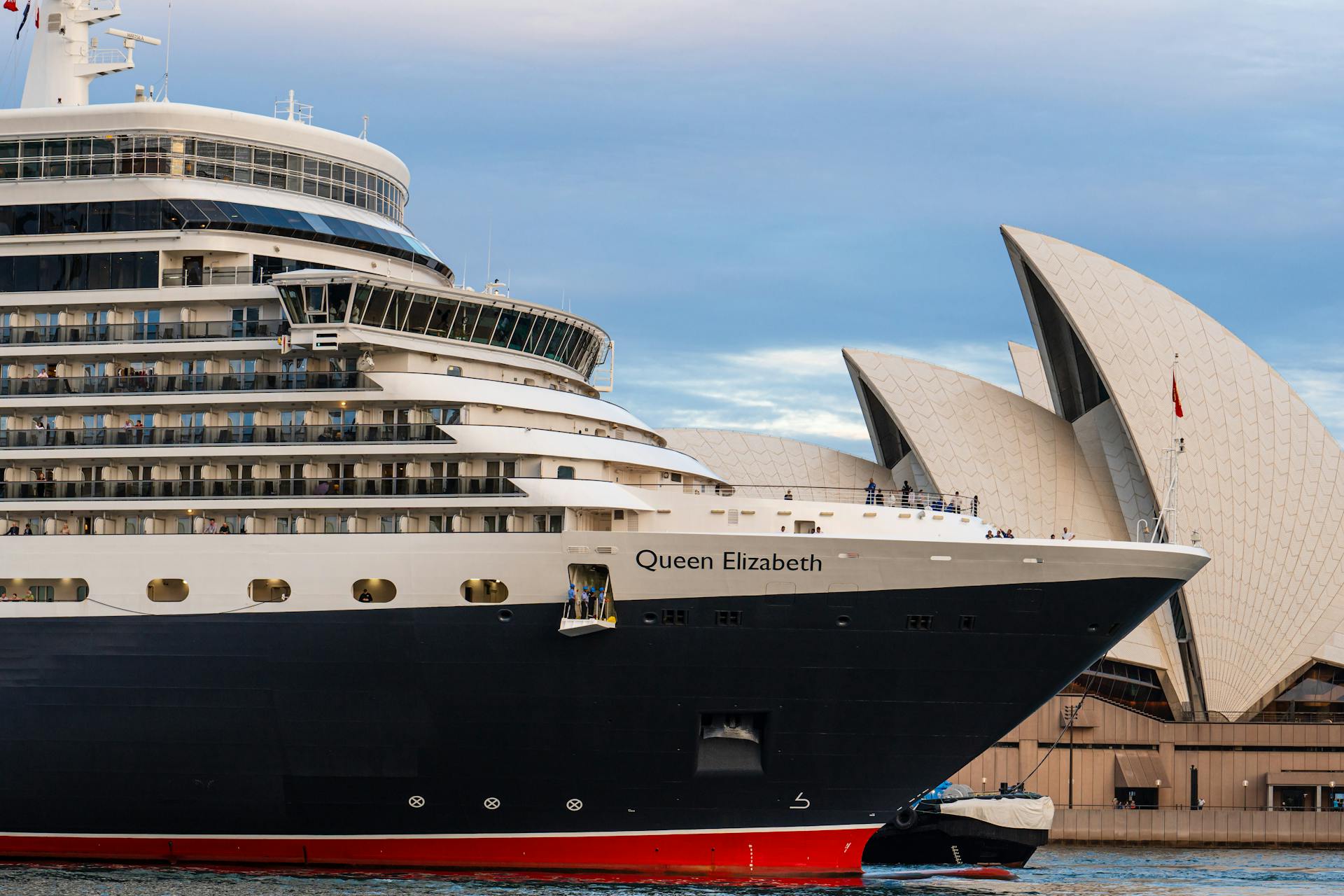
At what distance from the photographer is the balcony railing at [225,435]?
28.7 meters

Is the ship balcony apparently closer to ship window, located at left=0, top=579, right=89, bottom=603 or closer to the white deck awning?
ship window, located at left=0, top=579, right=89, bottom=603

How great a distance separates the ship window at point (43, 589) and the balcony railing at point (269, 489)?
58.1 inches

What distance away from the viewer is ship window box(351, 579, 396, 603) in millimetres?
27922

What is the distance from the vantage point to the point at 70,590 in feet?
96.0

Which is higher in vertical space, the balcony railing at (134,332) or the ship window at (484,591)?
the balcony railing at (134,332)

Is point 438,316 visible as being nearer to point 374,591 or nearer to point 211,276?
point 211,276

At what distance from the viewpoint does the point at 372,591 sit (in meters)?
28.1

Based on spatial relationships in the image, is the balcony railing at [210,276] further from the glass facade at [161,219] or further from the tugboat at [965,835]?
the tugboat at [965,835]

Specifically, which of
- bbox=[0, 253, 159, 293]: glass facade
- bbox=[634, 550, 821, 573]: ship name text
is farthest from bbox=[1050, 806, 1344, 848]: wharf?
bbox=[0, 253, 159, 293]: glass facade

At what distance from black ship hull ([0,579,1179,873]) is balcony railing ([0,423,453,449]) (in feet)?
10.4

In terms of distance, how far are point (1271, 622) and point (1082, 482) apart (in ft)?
27.0

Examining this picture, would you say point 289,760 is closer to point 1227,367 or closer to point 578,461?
point 578,461

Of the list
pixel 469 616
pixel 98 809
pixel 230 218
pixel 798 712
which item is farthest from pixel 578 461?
pixel 98 809

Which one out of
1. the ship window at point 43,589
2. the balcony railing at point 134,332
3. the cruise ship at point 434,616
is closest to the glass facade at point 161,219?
the cruise ship at point 434,616
